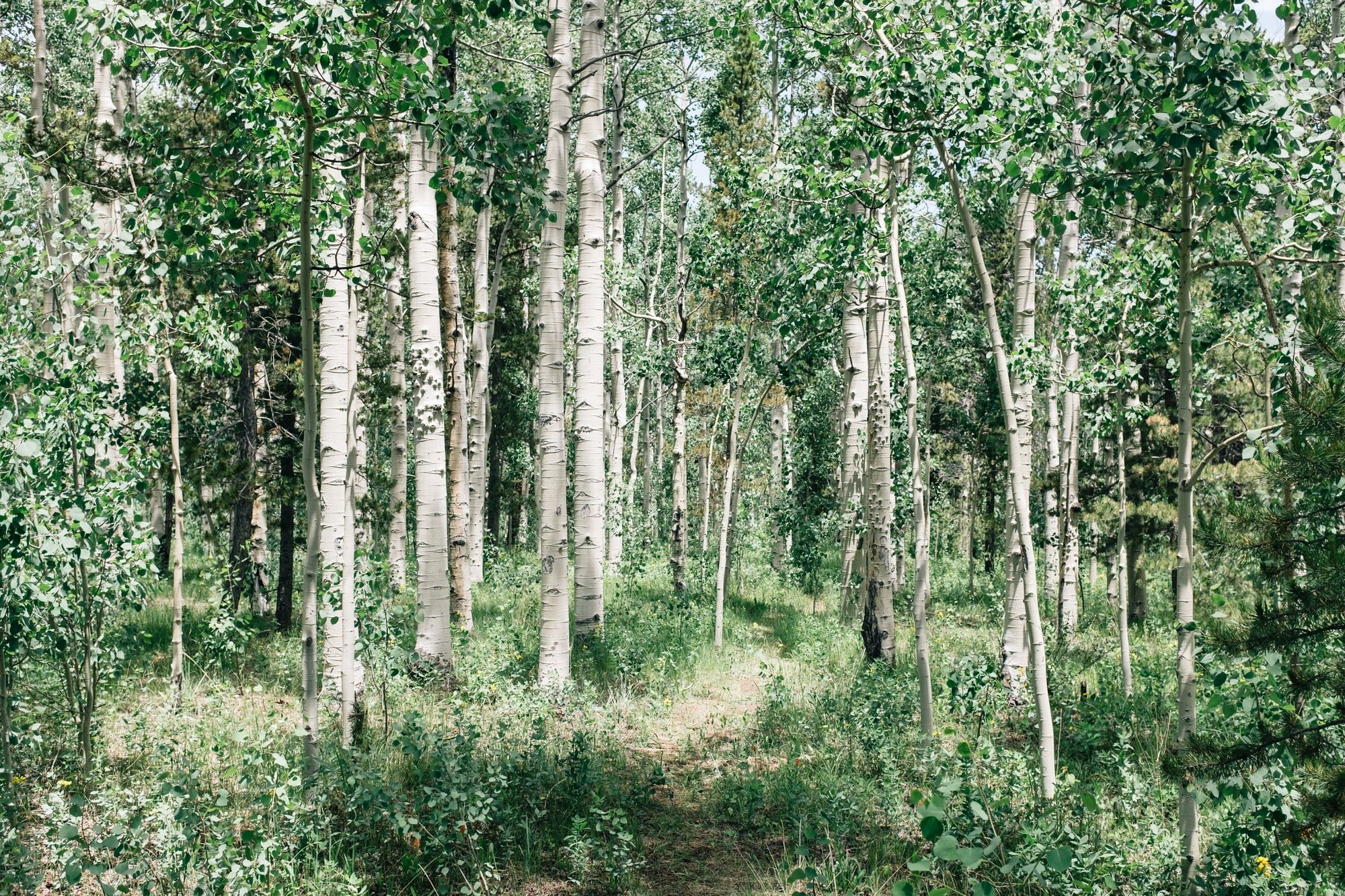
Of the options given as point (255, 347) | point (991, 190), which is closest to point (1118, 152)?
point (991, 190)

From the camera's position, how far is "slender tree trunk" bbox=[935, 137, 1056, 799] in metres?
5.14

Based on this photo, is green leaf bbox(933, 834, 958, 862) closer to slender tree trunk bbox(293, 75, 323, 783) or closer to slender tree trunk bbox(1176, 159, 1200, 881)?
slender tree trunk bbox(1176, 159, 1200, 881)

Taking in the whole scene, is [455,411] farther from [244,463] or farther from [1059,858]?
[1059,858]

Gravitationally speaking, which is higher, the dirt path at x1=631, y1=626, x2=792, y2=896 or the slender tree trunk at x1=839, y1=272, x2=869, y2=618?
the slender tree trunk at x1=839, y1=272, x2=869, y2=618

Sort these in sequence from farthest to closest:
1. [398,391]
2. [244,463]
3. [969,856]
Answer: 1. [244,463]
2. [398,391]
3. [969,856]

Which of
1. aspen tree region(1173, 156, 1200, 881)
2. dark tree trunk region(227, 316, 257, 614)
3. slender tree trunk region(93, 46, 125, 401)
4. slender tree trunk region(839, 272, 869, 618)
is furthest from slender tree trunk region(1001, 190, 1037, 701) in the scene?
dark tree trunk region(227, 316, 257, 614)

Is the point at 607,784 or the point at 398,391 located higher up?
the point at 398,391

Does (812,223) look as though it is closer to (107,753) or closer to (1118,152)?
(1118,152)

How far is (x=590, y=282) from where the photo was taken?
26.1 feet

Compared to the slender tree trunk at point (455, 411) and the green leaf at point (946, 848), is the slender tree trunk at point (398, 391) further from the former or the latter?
the green leaf at point (946, 848)

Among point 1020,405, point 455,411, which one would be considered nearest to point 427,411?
point 455,411

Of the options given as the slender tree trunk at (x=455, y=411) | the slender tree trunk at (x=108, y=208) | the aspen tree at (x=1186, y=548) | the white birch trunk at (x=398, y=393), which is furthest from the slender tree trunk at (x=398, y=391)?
the aspen tree at (x=1186, y=548)

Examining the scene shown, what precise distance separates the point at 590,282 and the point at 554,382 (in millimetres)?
1046

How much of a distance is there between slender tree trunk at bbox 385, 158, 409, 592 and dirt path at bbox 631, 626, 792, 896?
3.11 metres
